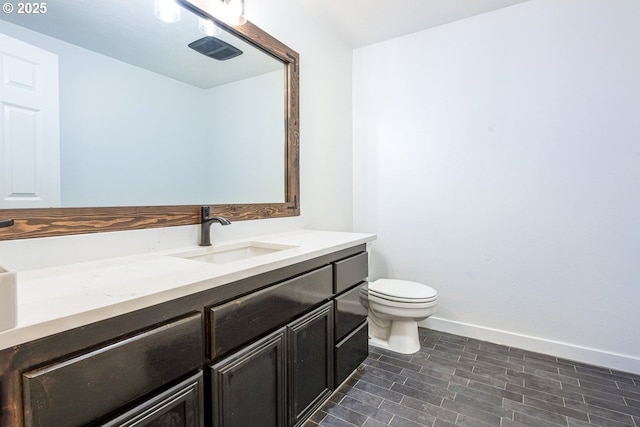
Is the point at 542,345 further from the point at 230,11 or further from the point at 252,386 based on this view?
the point at 230,11

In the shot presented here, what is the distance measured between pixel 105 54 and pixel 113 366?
1221 millimetres

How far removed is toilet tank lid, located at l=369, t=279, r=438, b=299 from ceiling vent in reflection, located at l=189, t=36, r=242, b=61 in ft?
5.54

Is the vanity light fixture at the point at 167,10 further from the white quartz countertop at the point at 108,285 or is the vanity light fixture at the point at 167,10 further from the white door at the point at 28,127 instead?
the white quartz countertop at the point at 108,285

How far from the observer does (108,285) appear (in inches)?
33.4

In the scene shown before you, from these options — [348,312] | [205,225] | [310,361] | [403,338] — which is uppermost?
[205,225]

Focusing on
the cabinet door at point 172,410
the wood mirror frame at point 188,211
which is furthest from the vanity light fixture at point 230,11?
the cabinet door at point 172,410

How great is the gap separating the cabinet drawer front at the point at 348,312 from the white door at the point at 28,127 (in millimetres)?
1269

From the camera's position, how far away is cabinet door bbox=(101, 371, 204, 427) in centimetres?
74

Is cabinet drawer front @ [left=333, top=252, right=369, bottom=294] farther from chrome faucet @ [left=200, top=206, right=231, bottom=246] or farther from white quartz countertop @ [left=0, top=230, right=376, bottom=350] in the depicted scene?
chrome faucet @ [left=200, top=206, right=231, bottom=246]

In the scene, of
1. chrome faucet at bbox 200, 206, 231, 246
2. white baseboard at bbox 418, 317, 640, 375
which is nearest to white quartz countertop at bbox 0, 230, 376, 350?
chrome faucet at bbox 200, 206, 231, 246

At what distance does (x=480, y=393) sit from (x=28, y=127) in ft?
7.59

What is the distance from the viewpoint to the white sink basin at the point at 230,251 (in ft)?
4.68

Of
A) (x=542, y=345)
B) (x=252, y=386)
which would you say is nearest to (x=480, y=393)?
(x=542, y=345)

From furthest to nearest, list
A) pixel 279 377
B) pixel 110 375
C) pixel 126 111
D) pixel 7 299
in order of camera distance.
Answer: pixel 126 111
pixel 279 377
pixel 110 375
pixel 7 299
